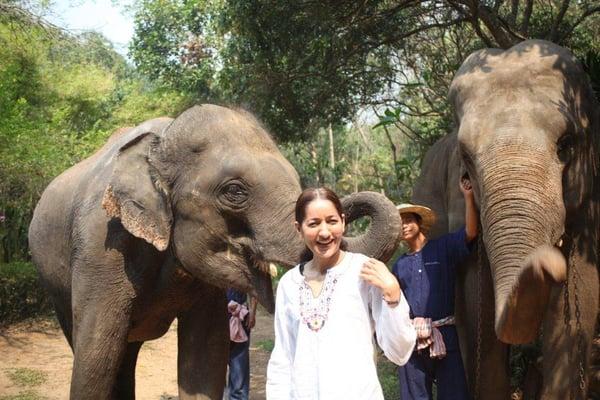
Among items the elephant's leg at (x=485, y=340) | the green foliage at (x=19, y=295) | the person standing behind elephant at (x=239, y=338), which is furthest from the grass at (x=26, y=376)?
the elephant's leg at (x=485, y=340)

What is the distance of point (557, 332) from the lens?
5.28 m

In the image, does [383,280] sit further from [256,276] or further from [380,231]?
[256,276]

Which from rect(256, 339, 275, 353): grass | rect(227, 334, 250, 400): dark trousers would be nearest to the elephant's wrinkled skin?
rect(227, 334, 250, 400): dark trousers

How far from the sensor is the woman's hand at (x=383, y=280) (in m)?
2.99

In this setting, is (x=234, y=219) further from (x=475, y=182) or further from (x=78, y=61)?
(x=78, y=61)

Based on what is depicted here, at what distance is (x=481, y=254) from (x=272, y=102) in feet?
22.5

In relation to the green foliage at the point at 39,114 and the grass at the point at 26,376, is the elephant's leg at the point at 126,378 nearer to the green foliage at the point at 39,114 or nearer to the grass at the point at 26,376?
the grass at the point at 26,376

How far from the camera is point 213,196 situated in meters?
4.86

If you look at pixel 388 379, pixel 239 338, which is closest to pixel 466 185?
pixel 239 338

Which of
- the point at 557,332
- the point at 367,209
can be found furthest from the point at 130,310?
the point at 557,332

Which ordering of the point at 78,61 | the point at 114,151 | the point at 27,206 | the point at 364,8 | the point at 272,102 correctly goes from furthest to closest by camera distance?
1. the point at 78,61
2. the point at 27,206
3. the point at 272,102
4. the point at 364,8
5. the point at 114,151

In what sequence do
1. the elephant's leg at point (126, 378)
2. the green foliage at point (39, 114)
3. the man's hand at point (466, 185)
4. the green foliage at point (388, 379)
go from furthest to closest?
1. the green foliage at point (39, 114)
2. the green foliage at point (388, 379)
3. the elephant's leg at point (126, 378)
4. the man's hand at point (466, 185)

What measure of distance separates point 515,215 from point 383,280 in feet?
5.53

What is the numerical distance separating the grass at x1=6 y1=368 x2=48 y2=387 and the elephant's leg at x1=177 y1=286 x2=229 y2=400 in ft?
17.4
